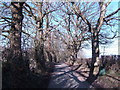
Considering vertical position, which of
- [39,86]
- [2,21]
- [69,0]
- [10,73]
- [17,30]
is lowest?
→ [39,86]

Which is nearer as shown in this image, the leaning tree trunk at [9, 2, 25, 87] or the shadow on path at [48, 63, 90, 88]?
the leaning tree trunk at [9, 2, 25, 87]

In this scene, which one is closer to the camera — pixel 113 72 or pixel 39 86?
pixel 39 86

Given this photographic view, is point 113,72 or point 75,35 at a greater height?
point 75,35

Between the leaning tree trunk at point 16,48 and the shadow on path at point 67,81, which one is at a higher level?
the leaning tree trunk at point 16,48

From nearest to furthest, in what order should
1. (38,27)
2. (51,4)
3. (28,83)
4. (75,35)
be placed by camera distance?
(28,83)
(38,27)
(51,4)
(75,35)

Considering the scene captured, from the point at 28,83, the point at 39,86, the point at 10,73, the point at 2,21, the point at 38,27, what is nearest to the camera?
the point at 10,73

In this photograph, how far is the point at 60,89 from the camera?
6.43 m

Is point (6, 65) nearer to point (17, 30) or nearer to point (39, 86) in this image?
point (39, 86)

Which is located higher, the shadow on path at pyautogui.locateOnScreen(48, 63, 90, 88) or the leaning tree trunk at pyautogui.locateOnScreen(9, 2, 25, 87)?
the leaning tree trunk at pyautogui.locateOnScreen(9, 2, 25, 87)

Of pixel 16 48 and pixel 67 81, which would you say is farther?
pixel 67 81

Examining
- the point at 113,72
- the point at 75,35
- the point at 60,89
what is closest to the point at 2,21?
the point at 60,89

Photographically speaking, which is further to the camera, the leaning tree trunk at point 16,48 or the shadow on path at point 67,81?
the shadow on path at point 67,81

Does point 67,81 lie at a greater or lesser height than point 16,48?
lesser

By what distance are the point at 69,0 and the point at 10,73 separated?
7.22 metres
